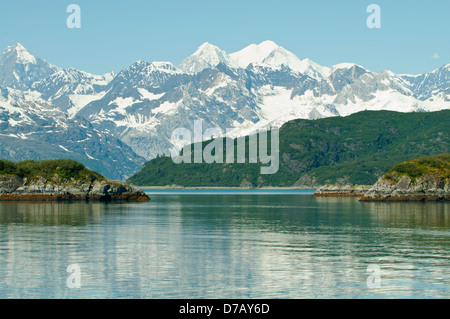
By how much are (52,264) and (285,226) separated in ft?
173

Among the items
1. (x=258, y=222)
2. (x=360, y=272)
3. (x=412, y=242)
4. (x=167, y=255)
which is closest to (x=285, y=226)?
(x=258, y=222)

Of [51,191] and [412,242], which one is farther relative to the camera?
[51,191]

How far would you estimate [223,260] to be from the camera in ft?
203

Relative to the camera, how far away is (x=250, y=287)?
47969 millimetres

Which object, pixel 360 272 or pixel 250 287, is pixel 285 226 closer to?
pixel 360 272

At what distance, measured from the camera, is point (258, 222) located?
→ 376ft

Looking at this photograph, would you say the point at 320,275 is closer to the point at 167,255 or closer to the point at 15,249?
the point at 167,255

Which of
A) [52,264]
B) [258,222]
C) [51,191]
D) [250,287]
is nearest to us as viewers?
[250,287]

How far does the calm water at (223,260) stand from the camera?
4691 centimetres

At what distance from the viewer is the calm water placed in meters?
46.9
